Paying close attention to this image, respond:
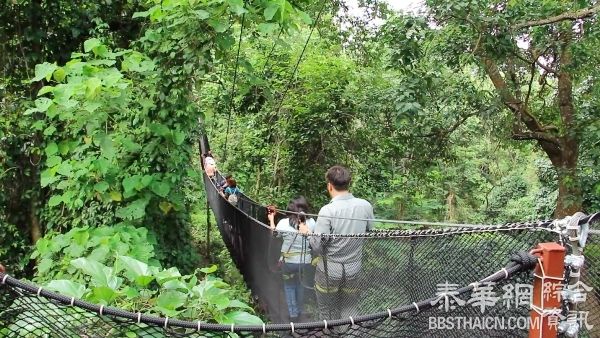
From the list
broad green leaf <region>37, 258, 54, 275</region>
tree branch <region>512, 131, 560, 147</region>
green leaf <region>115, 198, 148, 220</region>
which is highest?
tree branch <region>512, 131, 560, 147</region>

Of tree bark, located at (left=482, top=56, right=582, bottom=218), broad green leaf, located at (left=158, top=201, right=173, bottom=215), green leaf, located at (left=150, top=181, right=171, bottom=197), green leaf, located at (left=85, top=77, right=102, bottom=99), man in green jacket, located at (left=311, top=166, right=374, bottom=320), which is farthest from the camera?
tree bark, located at (left=482, top=56, right=582, bottom=218)

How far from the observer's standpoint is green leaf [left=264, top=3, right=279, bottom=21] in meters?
1.82

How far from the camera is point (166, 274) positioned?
118 cm

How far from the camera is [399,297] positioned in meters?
1.43

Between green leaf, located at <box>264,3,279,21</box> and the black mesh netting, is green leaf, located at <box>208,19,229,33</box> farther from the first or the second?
the black mesh netting

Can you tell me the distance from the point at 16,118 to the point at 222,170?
3.67 m

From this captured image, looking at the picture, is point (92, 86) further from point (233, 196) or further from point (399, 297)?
point (233, 196)

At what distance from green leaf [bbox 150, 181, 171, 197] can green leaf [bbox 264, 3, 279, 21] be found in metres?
0.89

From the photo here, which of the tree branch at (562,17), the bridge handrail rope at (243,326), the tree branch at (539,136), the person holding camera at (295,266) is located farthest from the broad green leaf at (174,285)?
the tree branch at (539,136)

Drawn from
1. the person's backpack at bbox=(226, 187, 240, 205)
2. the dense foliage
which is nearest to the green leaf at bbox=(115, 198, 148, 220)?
the dense foliage

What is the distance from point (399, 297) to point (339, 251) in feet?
1.07

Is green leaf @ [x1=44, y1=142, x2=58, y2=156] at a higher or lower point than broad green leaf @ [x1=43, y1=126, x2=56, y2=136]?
lower

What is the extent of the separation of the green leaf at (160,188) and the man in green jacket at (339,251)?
2.53 feet

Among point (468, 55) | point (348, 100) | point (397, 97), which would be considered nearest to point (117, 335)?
point (397, 97)
